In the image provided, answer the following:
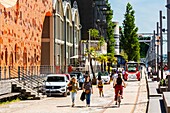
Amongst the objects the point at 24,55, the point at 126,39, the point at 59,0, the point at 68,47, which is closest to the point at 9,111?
the point at 24,55

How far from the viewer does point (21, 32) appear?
43844 millimetres

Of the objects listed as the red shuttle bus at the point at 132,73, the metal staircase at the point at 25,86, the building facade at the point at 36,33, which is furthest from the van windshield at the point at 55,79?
the red shuttle bus at the point at 132,73

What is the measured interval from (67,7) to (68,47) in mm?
6325

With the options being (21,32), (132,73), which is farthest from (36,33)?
(132,73)

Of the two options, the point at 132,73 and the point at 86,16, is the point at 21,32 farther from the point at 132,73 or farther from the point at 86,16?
the point at 86,16

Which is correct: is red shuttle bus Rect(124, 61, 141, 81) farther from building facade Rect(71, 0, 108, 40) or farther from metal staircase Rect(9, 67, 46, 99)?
metal staircase Rect(9, 67, 46, 99)

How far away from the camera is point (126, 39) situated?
117312 millimetres

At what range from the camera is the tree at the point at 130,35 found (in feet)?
383

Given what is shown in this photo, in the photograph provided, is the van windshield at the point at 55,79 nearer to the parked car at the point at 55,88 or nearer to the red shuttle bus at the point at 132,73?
the parked car at the point at 55,88

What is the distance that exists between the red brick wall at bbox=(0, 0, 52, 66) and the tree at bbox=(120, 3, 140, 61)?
61.7 meters

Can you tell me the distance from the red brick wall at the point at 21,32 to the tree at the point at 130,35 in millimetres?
61746

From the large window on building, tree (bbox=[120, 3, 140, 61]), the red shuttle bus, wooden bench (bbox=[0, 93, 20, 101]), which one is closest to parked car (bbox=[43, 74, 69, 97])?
wooden bench (bbox=[0, 93, 20, 101])

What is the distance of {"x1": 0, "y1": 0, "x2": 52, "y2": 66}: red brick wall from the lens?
38.2 m

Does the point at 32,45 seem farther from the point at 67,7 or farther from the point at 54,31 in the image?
the point at 67,7
